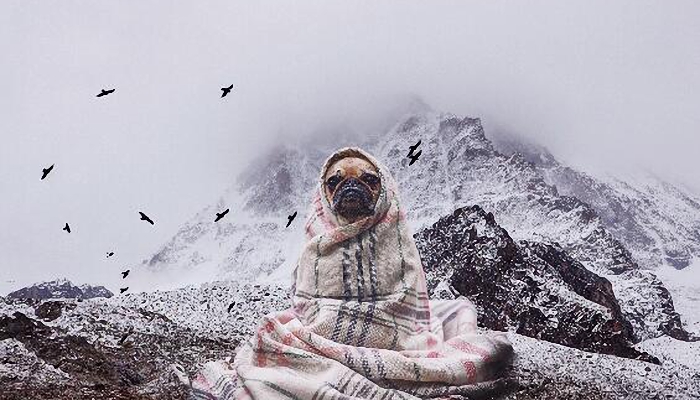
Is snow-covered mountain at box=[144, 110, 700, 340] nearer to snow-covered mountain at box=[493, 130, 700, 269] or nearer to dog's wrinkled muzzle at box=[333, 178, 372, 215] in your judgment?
snow-covered mountain at box=[493, 130, 700, 269]

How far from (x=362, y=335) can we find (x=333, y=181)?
1.32 m

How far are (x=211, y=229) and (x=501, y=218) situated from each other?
90.6 meters

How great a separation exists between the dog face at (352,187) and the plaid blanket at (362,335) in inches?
2.6

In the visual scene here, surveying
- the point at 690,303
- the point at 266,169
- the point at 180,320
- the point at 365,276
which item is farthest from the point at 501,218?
the point at 266,169

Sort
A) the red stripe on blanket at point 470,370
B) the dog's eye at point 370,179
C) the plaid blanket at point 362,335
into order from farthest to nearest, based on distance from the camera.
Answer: the dog's eye at point 370,179, the red stripe on blanket at point 470,370, the plaid blanket at point 362,335

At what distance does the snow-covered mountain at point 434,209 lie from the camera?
6512 cm

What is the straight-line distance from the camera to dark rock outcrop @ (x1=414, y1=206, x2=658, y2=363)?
75.4 ft

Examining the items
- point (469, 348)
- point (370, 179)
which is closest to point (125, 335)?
point (370, 179)

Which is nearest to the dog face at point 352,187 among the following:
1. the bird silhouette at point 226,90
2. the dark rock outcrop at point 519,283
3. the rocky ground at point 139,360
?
the rocky ground at point 139,360

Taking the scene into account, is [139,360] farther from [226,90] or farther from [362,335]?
[362,335]

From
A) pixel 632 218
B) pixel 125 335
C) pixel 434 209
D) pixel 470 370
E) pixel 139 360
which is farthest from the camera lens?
pixel 632 218

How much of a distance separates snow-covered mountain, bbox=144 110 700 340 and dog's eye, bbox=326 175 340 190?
93.2ft

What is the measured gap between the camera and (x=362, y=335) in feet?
16.5

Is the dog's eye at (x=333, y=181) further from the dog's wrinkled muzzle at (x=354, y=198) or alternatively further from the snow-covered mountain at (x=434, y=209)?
the snow-covered mountain at (x=434, y=209)
